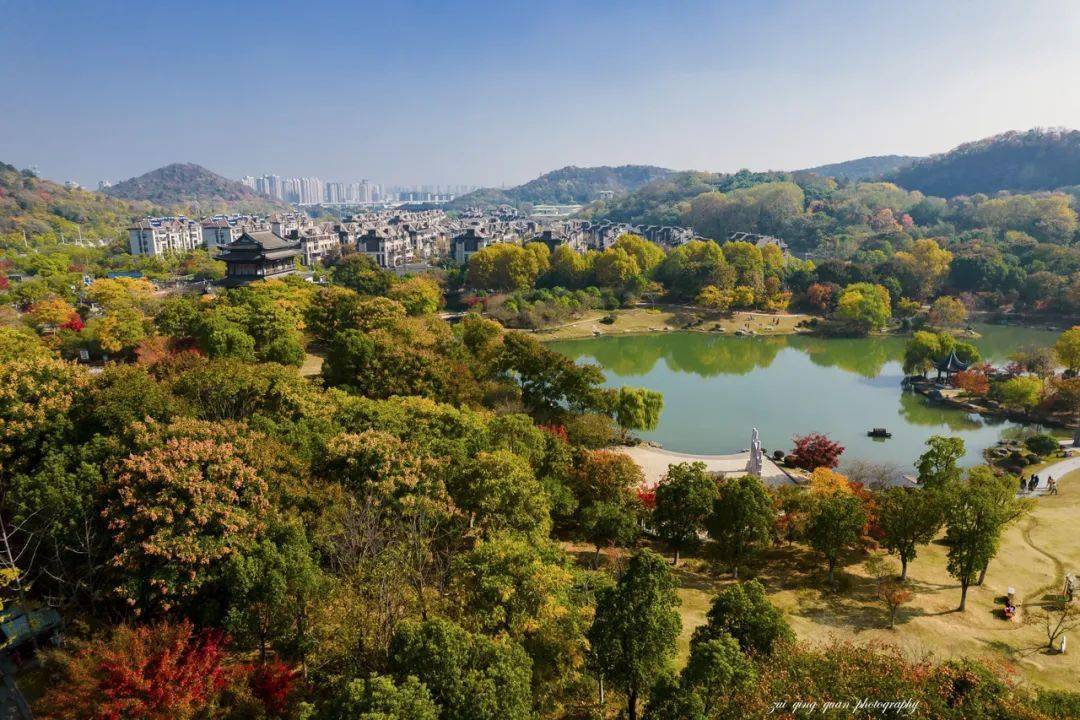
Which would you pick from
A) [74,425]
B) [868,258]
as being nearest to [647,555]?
[74,425]

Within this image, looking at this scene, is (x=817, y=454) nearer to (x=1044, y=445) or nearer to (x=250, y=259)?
(x=1044, y=445)

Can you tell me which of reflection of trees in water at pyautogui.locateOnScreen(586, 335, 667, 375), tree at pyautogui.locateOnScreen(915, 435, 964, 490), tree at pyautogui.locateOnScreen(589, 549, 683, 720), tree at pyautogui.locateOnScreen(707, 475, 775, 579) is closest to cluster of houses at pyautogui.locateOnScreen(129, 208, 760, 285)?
reflection of trees in water at pyautogui.locateOnScreen(586, 335, 667, 375)

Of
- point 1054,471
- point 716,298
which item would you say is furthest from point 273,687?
point 716,298

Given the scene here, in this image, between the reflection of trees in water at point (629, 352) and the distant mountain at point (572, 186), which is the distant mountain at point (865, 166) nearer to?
the distant mountain at point (572, 186)

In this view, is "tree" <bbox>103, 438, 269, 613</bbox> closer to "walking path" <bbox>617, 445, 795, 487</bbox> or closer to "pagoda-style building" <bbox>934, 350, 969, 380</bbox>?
"walking path" <bbox>617, 445, 795, 487</bbox>

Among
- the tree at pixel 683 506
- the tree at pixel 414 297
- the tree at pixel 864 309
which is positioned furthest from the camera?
the tree at pixel 864 309

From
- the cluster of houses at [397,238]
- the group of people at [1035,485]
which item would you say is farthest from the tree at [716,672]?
the cluster of houses at [397,238]
